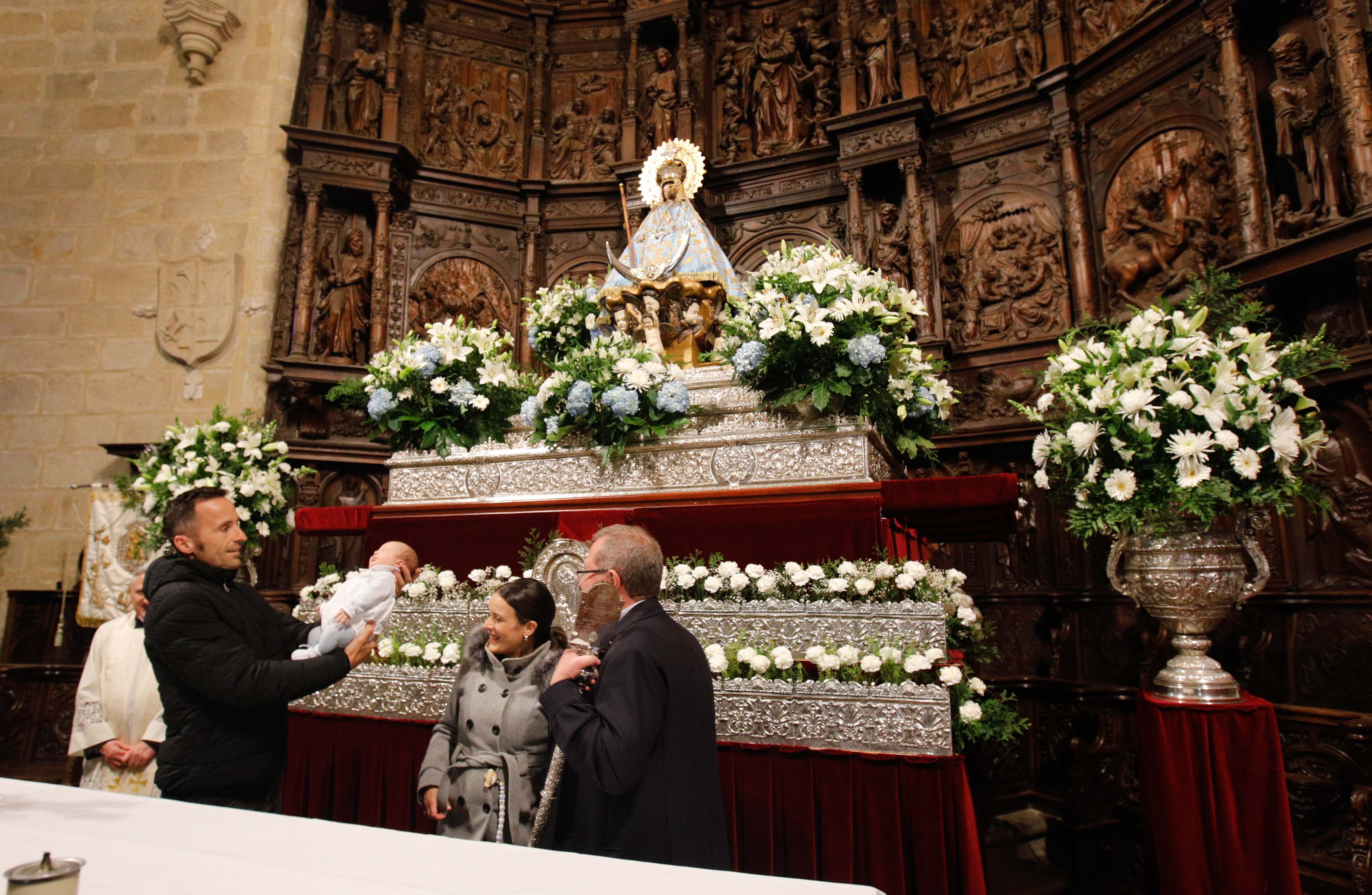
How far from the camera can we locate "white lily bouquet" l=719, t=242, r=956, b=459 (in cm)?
422

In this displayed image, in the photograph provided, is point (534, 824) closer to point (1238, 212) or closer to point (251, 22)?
point (1238, 212)

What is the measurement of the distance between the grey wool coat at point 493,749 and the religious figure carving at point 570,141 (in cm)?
864

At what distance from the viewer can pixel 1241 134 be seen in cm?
622

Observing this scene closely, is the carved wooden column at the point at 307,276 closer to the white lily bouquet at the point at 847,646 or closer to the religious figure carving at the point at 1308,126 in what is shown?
the white lily bouquet at the point at 847,646

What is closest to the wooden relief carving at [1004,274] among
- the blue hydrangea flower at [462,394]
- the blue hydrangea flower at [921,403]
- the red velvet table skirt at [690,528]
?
the blue hydrangea flower at [921,403]

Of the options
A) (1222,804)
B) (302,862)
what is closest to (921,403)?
(1222,804)

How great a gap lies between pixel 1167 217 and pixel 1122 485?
4553mm

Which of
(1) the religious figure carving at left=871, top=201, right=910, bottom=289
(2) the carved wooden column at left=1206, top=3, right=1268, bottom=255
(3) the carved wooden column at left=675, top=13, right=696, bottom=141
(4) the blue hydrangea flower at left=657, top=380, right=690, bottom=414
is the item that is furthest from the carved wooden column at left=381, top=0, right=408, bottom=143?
(2) the carved wooden column at left=1206, top=3, right=1268, bottom=255

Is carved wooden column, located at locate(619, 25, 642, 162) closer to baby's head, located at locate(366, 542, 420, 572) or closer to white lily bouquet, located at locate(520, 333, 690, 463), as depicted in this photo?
white lily bouquet, located at locate(520, 333, 690, 463)

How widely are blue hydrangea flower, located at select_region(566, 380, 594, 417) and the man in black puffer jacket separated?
5.84 feet

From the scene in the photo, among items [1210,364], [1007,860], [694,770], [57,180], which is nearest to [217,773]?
[694,770]

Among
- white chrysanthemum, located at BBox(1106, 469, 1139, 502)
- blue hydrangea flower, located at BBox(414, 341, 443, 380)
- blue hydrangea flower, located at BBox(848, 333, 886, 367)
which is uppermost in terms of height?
blue hydrangea flower, located at BBox(414, 341, 443, 380)

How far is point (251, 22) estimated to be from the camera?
9.93 meters

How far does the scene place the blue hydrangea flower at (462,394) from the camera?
16.8ft
